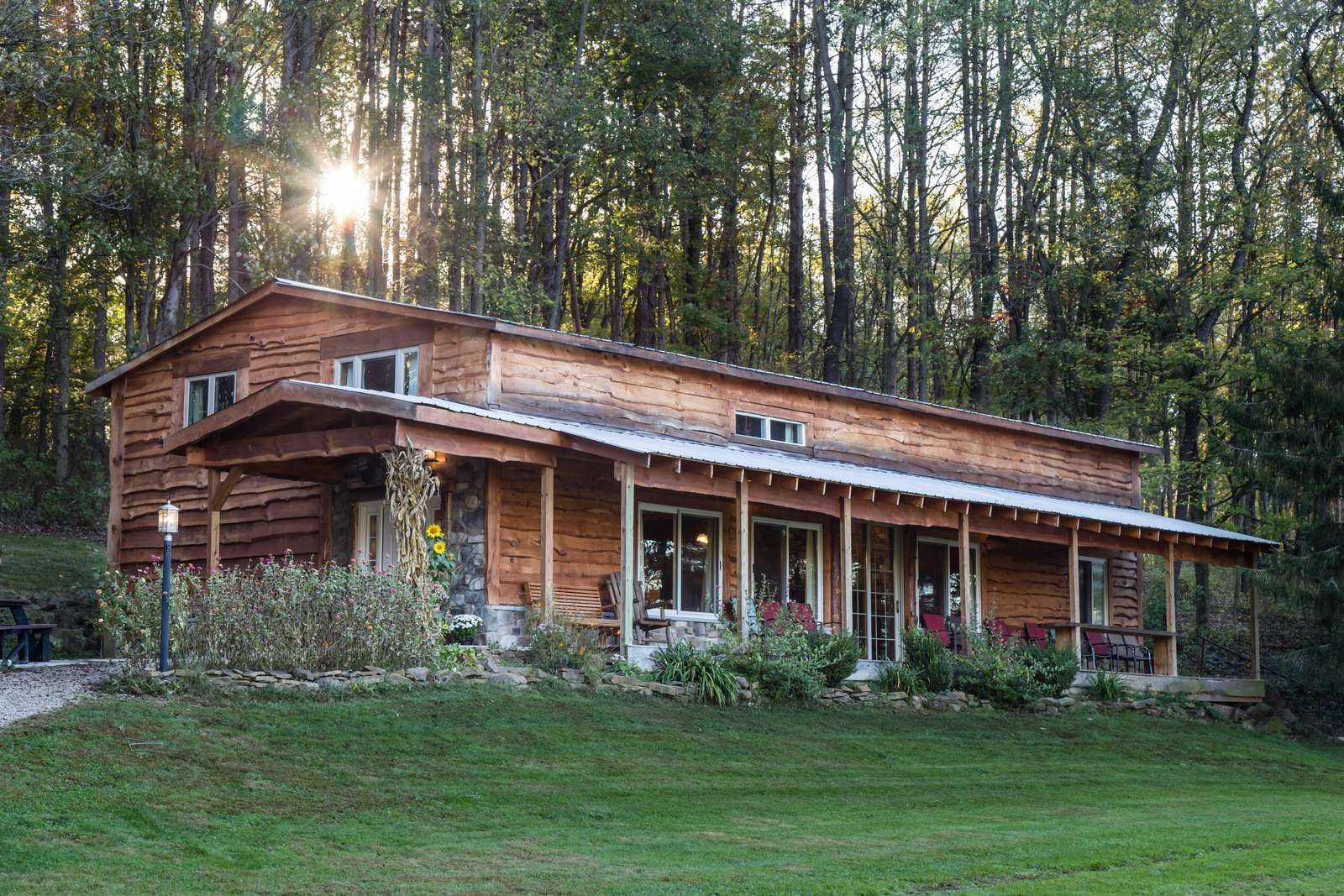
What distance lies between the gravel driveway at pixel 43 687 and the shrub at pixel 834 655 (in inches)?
304

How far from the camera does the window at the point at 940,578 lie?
893 inches

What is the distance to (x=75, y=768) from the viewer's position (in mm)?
9828

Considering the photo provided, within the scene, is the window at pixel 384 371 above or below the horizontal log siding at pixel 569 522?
above

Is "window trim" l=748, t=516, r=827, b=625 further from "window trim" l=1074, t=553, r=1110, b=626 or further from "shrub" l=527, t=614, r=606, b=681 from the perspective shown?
"window trim" l=1074, t=553, r=1110, b=626

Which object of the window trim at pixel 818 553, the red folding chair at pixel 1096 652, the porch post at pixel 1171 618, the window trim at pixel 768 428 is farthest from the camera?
the red folding chair at pixel 1096 652

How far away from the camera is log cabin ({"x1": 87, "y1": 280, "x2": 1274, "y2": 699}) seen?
16750 millimetres

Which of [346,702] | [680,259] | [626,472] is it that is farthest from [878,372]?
[346,702]

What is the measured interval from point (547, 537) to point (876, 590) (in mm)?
7515

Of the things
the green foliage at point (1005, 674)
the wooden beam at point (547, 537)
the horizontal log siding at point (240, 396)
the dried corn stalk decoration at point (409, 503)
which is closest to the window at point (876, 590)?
the green foliage at point (1005, 674)

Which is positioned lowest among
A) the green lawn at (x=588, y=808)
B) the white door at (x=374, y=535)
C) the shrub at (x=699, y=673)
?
the green lawn at (x=588, y=808)

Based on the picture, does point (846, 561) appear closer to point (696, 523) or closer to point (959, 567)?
point (696, 523)

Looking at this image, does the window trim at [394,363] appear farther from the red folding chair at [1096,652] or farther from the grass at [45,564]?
the red folding chair at [1096,652]

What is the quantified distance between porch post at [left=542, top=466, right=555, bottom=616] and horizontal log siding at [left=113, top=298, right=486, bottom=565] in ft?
6.99

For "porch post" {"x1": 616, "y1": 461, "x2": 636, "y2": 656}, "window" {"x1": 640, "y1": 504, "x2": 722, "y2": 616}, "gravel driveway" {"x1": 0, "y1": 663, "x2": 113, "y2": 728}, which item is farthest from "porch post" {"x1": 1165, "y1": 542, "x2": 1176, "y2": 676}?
"gravel driveway" {"x1": 0, "y1": 663, "x2": 113, "y2": 728}
